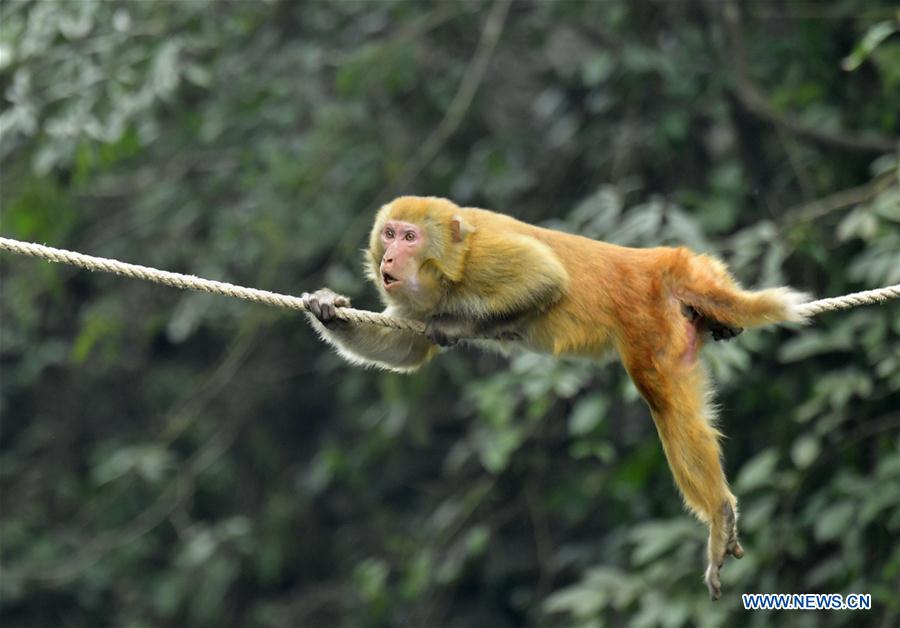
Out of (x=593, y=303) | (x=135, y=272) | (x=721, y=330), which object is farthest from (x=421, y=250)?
(x=721, y=330)

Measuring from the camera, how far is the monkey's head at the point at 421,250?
4918 millimetres

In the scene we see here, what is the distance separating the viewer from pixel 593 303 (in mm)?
4996

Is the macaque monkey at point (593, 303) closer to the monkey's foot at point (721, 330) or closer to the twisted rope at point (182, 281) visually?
the monkey's foot at point (721, 330)

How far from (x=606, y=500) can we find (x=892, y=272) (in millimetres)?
3495

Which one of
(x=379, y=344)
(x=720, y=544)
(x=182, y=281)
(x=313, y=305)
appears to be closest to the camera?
(x=182, y=281)

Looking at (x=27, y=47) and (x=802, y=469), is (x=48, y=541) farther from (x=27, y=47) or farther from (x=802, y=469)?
(x=802, y=469)

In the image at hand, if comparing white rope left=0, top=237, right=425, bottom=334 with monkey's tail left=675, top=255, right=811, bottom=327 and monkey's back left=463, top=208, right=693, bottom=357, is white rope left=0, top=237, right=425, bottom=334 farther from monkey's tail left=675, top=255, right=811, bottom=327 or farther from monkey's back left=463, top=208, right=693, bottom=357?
monkey's tail left=675, top=255, right=811, bottom=327

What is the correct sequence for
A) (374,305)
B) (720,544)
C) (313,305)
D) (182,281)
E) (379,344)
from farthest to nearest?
(374,305), (379,344), (720,544), (313,305), (182,281)

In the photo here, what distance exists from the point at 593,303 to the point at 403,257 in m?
0.74

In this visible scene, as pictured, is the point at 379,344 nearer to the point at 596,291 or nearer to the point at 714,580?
the point at 596,291

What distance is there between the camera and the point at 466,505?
802cm

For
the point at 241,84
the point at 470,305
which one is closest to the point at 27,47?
the point at 241,84

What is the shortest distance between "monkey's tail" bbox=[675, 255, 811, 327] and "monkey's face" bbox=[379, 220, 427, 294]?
0.99m

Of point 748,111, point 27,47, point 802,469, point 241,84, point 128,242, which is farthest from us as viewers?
point 128,242
